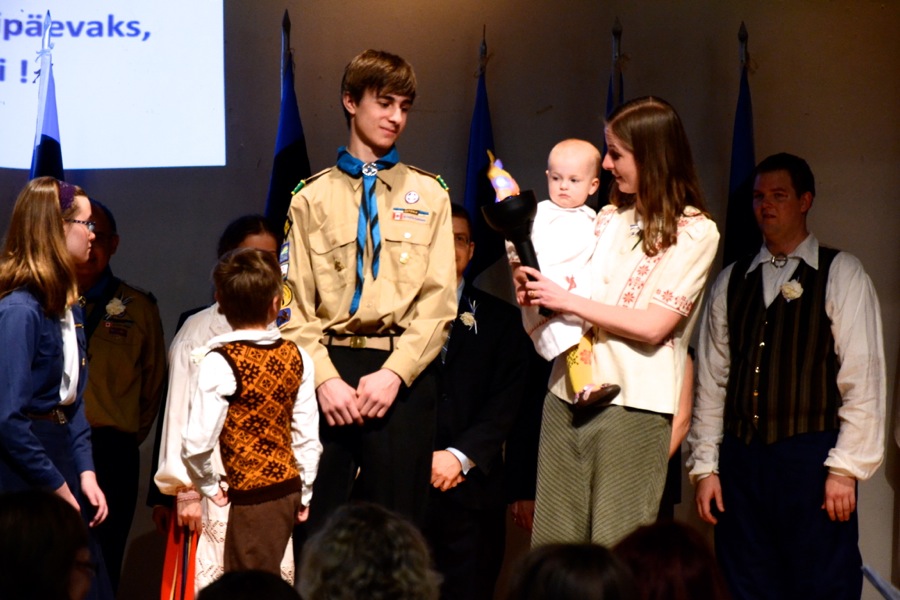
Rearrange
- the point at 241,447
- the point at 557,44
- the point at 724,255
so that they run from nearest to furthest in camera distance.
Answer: the point at 241,447 → the point at 724,255 → the point at 557,44

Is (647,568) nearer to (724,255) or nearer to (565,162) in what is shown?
(565,162)

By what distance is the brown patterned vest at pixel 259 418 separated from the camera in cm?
304

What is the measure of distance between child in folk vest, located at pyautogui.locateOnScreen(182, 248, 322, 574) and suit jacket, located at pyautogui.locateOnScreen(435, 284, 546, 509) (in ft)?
3.09

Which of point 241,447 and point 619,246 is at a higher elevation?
point 619,246

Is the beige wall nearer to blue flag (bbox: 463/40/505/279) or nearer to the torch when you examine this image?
blue flag (bbox: 463/40/505/279)

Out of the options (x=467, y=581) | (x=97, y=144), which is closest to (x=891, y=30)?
(x=467, y=581)

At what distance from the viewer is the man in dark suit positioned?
395cm

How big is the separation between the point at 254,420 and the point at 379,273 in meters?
0.50

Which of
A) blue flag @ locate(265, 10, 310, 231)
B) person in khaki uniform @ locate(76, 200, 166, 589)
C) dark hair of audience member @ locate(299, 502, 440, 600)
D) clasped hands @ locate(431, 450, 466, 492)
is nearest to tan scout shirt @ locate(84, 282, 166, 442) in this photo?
person in khaki uniform @ locate(76, 200, 166, 589)

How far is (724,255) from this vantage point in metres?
4.56

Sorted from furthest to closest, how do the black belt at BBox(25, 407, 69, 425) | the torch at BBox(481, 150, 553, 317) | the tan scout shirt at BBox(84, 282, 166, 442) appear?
the tan scout shirt at BBox(84, 282, 166, 442) → the black belt at BBox(25, 407, 69, 425) → the torch at BBox(481, 150, 553, 317)

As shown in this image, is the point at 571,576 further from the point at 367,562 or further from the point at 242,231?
the point at 242,231

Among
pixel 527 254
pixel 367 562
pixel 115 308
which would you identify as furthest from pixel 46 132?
pixel 367 562

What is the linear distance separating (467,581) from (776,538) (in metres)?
1.04
